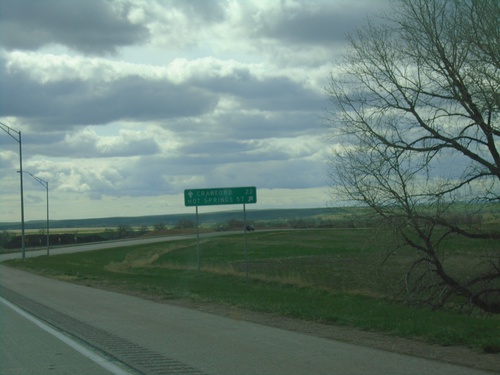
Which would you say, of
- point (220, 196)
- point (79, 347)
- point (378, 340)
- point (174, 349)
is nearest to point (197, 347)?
point (174, 349)

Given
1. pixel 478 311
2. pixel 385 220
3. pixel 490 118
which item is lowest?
pixel 478 311

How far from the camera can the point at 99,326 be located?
13.8 m

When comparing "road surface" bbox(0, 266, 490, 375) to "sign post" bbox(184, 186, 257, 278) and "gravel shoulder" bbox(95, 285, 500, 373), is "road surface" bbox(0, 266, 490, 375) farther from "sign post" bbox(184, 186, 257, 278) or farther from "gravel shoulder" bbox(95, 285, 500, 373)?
"sign post" bbox(184, 186, 257, 278)

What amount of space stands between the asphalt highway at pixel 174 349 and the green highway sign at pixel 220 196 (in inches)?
380

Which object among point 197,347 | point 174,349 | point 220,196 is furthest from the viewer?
point 220,196

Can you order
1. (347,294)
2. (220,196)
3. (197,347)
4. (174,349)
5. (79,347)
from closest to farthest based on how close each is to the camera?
(174,349), (197,347), (79,347), (347,294), (220,196)

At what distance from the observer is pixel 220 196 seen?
26844mm

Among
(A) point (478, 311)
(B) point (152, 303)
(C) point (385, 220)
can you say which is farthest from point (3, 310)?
(A) point (478, 311)

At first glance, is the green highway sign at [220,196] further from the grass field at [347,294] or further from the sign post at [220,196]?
the grass field at [347,294]

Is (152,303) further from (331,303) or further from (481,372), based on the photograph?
(481,372)

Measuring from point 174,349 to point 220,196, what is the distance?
53.4ft

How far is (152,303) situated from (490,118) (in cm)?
1149

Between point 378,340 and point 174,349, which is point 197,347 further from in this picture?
point 378,340

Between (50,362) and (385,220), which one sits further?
(385,220)
